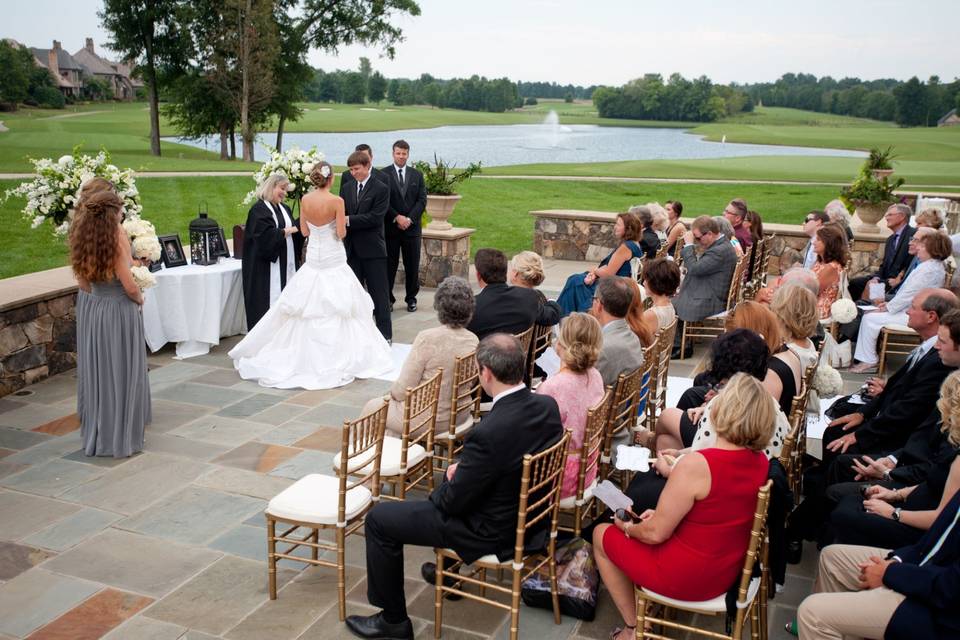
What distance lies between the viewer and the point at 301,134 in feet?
193

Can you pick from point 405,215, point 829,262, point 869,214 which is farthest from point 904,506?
point 869,214

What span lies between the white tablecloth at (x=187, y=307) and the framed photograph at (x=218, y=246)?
0.17m

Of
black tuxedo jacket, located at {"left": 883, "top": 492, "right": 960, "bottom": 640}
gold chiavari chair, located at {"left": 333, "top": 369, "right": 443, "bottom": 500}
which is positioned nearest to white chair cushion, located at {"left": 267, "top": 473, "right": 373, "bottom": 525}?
gold chiavari chair, located at {"left": 333, "top": 369, "right": 443, "bottom": 500}

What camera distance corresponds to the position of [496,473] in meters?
3.39

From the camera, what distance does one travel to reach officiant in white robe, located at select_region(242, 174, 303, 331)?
7.86 m

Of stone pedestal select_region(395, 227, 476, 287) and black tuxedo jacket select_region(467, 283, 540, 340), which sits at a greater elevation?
black tuxedo jacket select_region(467, 283, 540, 340)

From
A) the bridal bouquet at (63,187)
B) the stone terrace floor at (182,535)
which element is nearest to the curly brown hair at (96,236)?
the stone terrace floor at (182,535)

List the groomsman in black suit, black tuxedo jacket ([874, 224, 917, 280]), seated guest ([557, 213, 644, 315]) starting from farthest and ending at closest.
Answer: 1. the groomsman in black suit
2. black tuxedo jacket ([874, 224, 917, 280])
3. seated guest ([557, 213, 644, 315])

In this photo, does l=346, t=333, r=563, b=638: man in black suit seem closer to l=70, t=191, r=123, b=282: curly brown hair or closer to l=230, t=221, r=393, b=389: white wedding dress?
l=70, t=191, r=123, b=282: curly brown hair

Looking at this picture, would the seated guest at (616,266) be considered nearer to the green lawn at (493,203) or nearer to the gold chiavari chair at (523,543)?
the gold chiavari chair at (523,543)

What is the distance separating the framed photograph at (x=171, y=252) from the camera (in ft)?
26.1

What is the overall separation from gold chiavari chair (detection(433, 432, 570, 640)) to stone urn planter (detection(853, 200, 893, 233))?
33.1ft

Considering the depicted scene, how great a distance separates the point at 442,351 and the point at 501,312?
0.90 metres

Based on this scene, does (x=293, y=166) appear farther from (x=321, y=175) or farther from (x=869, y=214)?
(x=869, y=214)
